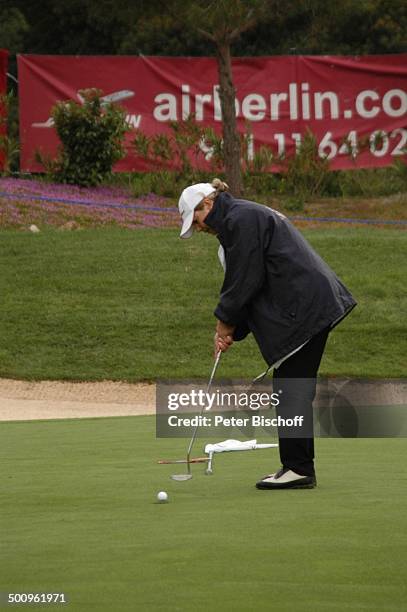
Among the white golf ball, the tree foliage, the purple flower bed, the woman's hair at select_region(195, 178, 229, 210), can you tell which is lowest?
the purple flower bed

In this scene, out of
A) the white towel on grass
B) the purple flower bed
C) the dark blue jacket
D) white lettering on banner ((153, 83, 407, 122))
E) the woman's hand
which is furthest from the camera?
white lettering on banner ((153, 83, 407, 122))

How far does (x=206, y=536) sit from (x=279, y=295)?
182 cm

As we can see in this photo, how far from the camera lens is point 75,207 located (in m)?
25.7

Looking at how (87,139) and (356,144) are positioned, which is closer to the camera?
(87,139)

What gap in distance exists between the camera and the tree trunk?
27141 mm

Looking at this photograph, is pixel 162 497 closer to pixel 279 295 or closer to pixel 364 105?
pixel 279 295

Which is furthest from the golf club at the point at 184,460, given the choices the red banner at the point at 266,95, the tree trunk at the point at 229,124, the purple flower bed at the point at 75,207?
the red banner at the point at 266,95

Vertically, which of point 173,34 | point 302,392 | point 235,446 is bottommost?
point 235,446

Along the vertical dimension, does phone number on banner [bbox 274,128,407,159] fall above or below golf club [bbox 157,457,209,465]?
above

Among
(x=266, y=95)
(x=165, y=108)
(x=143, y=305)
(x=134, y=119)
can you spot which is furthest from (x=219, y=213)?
(x=266, y=95)

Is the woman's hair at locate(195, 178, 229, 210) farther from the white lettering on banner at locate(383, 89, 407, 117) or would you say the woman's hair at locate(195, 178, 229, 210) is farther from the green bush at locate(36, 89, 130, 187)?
the white lettering on banner at locate(383, 89, 407, 117)

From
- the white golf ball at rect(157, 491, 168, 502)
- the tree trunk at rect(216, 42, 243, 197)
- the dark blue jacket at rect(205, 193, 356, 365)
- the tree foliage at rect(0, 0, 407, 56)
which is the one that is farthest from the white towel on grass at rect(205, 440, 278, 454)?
the tree foliage at rect(0, 0, 407, 56)

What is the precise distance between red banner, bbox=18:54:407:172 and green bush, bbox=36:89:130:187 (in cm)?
123

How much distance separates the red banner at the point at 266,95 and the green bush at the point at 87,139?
1.23 m
